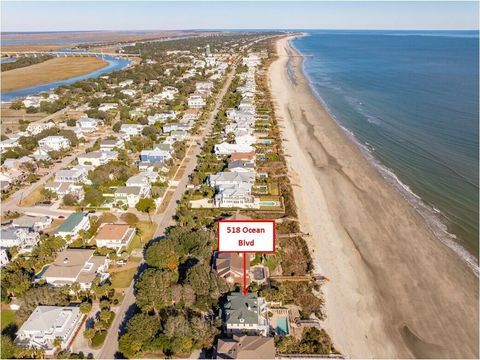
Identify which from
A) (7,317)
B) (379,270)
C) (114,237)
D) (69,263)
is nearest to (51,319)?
(7,317)

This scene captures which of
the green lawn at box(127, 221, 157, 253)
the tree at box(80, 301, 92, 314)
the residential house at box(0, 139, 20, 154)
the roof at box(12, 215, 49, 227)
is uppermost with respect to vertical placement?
the residential house at box(0, 139, 20, 154)

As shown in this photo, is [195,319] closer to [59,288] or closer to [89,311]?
[89,311]

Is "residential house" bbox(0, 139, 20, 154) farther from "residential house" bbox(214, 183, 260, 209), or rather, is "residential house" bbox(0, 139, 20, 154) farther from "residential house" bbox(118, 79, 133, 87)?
"residential house" bbox(118, 79, 133, 87)

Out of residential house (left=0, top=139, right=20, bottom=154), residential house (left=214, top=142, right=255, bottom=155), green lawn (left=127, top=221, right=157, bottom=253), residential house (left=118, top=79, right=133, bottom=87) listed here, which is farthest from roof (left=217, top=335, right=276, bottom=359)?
residential house (left=118, top=79, right=133, bottom=87)

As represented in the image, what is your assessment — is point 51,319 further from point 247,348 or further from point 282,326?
point 282,326

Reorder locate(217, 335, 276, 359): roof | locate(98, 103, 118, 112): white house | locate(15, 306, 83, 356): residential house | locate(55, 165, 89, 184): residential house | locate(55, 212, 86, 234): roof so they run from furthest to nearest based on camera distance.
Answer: locate(98, 103, 118, 112): white house → locate(55, 165, 89, 184): residential house → locate(55, 212, 86, 234): roof → locate(15, 306, 83, 356): residential house → locate(217, 335, 276, 359): roof

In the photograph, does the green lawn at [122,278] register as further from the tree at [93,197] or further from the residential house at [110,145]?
the residential house at [110,145]

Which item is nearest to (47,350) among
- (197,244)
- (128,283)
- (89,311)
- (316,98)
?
(89,311)
